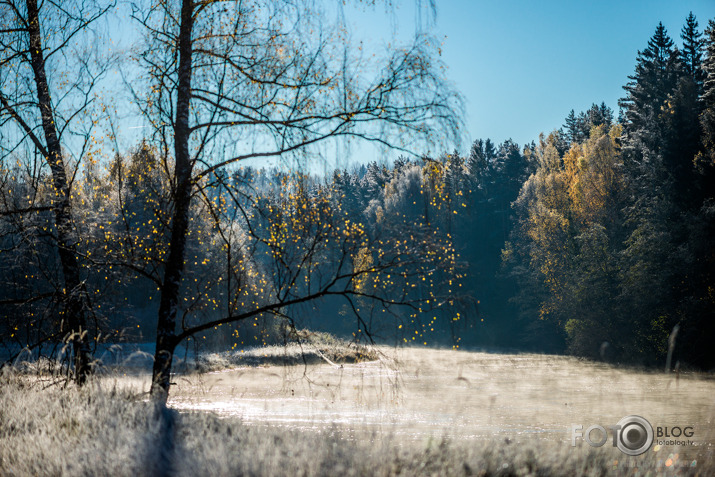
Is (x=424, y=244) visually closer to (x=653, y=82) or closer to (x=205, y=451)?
(x=205, y=451)

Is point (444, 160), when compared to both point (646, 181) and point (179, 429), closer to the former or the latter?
point (179, 429)

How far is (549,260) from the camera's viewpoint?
4475cm

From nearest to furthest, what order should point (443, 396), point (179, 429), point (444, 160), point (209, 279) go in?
1. point (179, 429)
2. point (444, 160)
3. point (209, 279)
4. point (443, 396)

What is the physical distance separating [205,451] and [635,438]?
22.6 feet

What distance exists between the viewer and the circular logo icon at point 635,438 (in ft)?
22.6

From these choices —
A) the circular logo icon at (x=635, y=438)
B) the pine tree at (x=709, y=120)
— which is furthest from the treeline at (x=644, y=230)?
the circular logo icon at (x=635, y=438)

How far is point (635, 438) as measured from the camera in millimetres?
8258

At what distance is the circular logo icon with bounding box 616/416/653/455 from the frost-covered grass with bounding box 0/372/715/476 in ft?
4.39

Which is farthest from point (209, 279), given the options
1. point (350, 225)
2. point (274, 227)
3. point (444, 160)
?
point (444, 160)

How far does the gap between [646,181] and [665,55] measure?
59.1 feet

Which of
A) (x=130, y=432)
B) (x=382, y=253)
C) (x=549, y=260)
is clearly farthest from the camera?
(x=549, y=260)

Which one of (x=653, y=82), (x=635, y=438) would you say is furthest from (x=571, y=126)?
(x=635, y=438)
